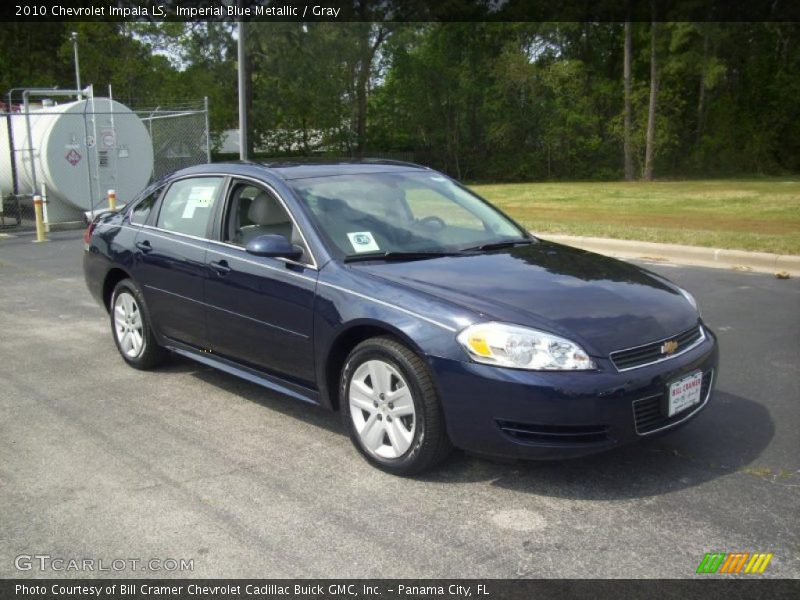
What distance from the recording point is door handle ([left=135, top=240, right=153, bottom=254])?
5892 millimetres

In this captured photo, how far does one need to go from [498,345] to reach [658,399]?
81cm

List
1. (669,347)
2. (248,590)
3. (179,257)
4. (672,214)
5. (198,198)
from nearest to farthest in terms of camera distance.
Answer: (248,590) → (669,347) → (179,257) → (198,198) → (672,214)

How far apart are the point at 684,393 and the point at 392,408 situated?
143 centimetres

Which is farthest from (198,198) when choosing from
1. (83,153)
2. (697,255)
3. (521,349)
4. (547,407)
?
(83,153)

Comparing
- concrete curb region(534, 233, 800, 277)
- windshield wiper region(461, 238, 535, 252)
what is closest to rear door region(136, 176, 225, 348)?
windshield wiper region(461, 238, 535, 252)

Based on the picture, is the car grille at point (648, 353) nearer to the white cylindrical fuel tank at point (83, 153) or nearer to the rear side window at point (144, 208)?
the rear side window at point (144, 208)

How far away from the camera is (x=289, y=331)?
4.69 meters

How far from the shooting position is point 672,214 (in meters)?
18.2

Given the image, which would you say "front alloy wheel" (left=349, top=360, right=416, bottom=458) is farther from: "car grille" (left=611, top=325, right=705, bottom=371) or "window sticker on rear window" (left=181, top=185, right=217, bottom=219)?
"window sticker on rear window" (left=181, top=185, right=217, bottom=219)

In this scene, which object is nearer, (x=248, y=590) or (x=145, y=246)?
(x=248, y=590)

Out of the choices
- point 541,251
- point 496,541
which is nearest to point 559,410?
point 496,541

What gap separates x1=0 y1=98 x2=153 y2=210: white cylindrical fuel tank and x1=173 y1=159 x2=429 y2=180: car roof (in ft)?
43.0

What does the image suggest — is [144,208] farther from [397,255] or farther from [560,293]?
[560,293]

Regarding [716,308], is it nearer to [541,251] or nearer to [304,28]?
[541,251]
